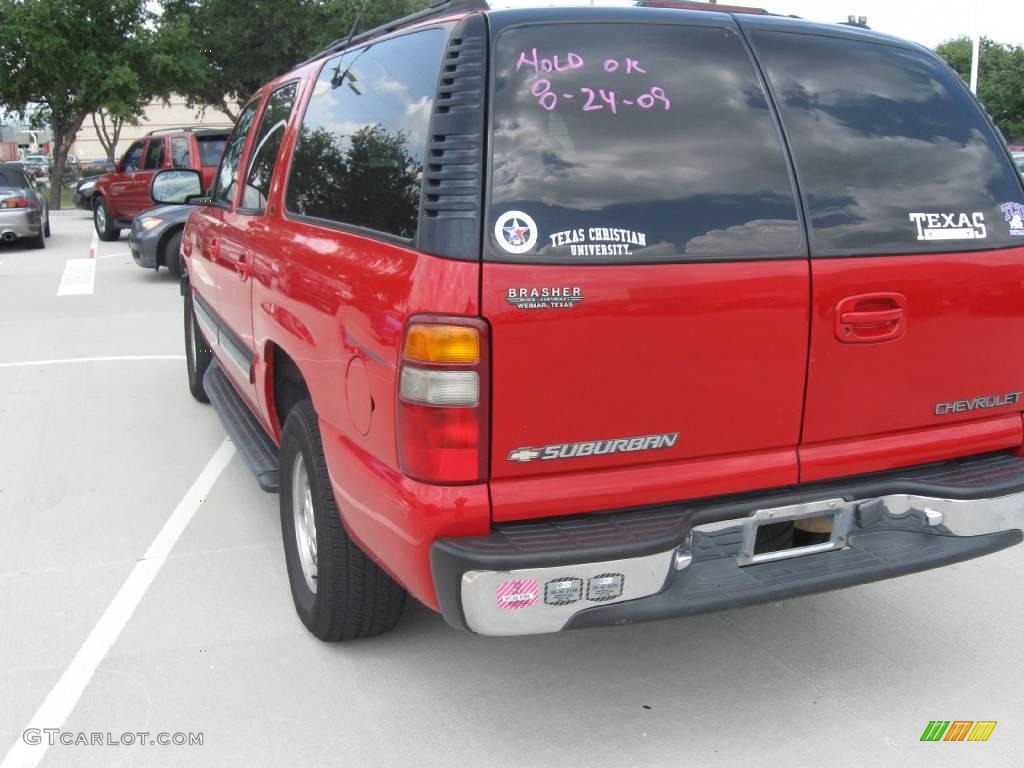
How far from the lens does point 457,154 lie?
8.70 feet

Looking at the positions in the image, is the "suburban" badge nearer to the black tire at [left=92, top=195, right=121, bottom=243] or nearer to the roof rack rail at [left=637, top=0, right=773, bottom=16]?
the roof rack rail at [left=637, top=0, right=773, bottom=16]

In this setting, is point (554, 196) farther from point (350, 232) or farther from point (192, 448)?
point (192, 448)

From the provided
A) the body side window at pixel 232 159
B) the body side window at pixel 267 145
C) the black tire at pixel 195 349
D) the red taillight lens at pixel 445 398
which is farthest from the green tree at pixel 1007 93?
the red taillight lens at pixel 445 398

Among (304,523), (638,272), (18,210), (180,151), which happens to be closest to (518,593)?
(638,272)

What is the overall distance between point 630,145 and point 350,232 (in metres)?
0.96

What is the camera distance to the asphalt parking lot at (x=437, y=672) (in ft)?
10.0

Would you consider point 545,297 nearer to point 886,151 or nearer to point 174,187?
point 886,151

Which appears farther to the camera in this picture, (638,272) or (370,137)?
(370,137)

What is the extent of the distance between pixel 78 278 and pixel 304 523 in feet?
37.2

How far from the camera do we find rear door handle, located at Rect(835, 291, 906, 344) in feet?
9.52

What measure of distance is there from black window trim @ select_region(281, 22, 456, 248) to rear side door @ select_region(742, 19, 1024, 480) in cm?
98

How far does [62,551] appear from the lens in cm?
456

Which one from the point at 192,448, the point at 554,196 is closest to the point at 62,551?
the point at 192,448

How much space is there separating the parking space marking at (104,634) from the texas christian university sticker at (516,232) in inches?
81.9
